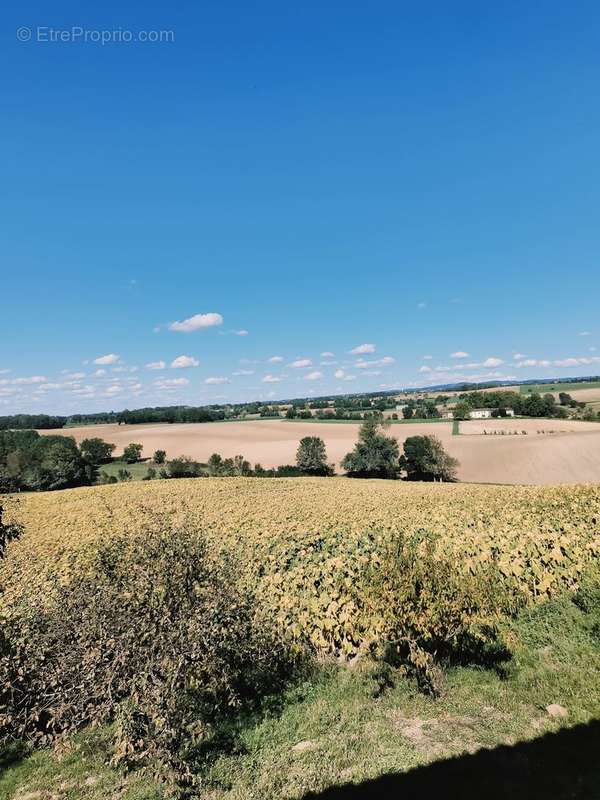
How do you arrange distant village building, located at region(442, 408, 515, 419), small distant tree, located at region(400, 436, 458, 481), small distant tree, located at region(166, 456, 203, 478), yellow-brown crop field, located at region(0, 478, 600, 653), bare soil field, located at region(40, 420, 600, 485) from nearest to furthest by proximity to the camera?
yellow-brown crop field, located at region(0, 478, 600, 653), bare soil field, located at region(40, 420, 600, 485), small distant tree, located at region(400, 436, 458, 481), small distant tree, located at region(166, 456, 203, 478), distant village building, located at region(442, 408, 515, 419)

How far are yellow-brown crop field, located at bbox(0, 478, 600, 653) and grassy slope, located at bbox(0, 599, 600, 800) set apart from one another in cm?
171

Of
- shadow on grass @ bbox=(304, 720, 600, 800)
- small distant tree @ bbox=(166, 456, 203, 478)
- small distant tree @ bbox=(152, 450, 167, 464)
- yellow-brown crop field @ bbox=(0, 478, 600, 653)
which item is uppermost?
yellow-brown crop field @ bbox=(0, 478, 600, 653)

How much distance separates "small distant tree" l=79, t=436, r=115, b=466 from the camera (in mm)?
78850

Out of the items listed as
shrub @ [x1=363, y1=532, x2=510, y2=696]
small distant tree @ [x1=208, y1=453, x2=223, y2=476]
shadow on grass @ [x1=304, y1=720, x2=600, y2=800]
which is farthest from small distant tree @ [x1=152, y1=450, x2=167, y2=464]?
shadow on grass @ [x1=304, y1=720, x2=600, y2=800]

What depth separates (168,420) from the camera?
14012 centimetres

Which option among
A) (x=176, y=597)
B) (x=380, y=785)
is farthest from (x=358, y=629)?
(x=176, y=597)

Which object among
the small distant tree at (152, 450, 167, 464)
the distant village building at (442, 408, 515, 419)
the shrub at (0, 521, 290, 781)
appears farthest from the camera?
the distant village building at (442, 408, 515, 419)

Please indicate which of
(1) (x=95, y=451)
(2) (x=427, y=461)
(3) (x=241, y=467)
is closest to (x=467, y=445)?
(2) (x=427, y=461)

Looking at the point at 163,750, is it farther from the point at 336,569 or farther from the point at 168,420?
the point at 168,420

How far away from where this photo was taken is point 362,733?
7.99 meters

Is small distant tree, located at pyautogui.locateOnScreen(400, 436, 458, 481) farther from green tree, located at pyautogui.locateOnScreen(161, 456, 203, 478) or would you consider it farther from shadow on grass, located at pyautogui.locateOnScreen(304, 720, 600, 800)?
shadow on grass, located at pyautogui.locateOnScreen(304, 720, 600, 800)

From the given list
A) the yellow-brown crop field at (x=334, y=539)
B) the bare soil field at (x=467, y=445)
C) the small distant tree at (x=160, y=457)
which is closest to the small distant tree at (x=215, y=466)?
the bare soil field at (x=467, y=445)

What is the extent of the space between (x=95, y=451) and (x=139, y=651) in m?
83.5

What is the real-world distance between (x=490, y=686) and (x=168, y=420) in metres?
140
